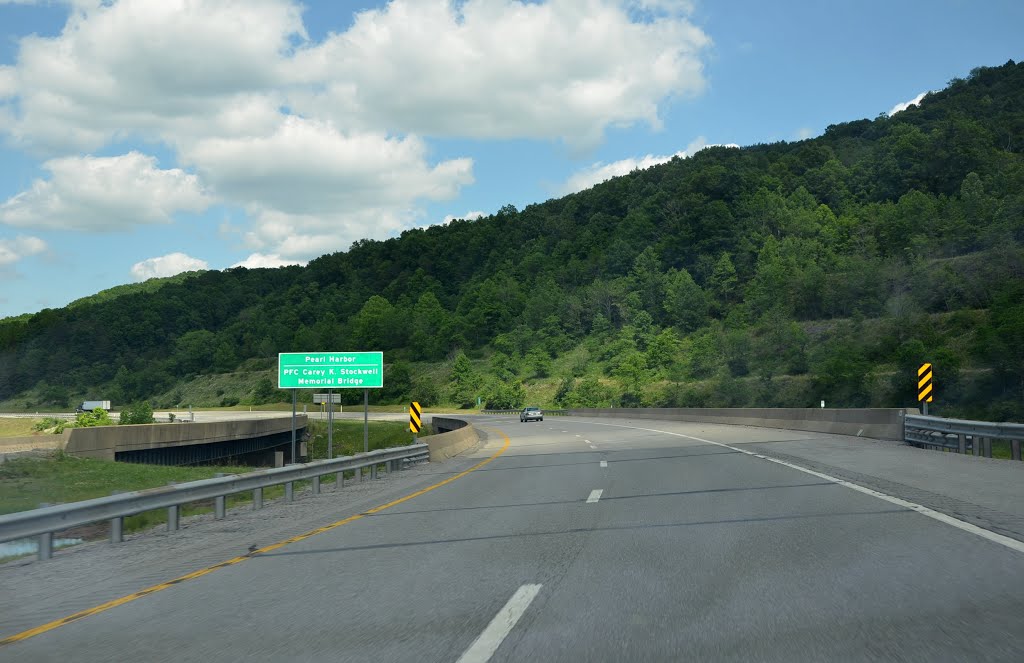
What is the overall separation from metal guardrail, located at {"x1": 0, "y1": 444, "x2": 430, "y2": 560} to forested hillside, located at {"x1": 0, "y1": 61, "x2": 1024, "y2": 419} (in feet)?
178

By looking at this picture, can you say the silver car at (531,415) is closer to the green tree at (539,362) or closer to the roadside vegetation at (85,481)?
the roadside vegetation at (85,481)

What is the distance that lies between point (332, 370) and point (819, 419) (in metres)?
19.2

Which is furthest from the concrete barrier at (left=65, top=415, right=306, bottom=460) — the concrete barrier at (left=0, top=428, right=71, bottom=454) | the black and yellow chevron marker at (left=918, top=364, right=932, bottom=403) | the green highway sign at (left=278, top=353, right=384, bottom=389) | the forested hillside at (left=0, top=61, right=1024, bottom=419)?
the forested hillside at (left=0, top=61, right=1024, bottom=419)

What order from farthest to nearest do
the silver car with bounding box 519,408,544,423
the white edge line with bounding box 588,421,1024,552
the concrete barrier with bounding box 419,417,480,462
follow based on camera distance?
the silver car with bounding box 519,408,544,423
the concrete barrier with bounding box 419,417,480,462
the white edge line with bounding box 588,421,1024,552

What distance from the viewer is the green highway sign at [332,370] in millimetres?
31891

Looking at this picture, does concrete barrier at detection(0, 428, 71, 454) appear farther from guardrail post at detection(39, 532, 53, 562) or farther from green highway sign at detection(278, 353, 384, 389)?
guardrail post at detection(39, 532, 53, 562)

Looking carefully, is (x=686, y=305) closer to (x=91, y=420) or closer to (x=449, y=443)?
(x=91, y=420)

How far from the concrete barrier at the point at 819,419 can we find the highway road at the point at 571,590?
1738 cm

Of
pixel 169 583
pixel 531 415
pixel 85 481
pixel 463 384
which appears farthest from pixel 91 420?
pixel 463 384

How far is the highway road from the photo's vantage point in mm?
5789

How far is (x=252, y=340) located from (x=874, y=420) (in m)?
166

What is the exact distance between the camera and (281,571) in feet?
29.7

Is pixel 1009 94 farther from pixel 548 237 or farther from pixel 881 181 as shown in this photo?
pixel 548 237

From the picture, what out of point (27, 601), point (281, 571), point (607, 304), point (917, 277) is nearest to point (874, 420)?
point (281, 571)
